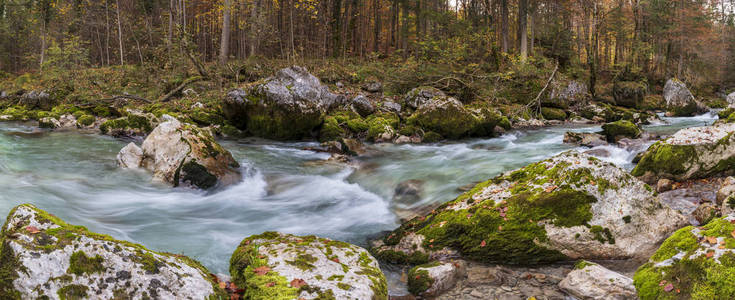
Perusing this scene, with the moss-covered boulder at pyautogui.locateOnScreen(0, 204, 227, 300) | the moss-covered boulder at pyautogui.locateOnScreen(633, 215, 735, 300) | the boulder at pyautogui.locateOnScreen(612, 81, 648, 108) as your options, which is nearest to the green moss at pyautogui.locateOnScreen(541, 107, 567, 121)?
the boulder at pyautogui.locateOnScreen(612, 81, 648, 108)

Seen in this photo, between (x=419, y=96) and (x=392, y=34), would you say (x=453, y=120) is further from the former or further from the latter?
(x=392, y=34)

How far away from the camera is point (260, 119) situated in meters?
13.3

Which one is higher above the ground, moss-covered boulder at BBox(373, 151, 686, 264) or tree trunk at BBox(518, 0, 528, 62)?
tree trunk at BBox(518, 0, 528, 62)

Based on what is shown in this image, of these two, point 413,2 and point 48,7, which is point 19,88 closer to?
point 48,7

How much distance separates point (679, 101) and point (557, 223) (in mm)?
23691

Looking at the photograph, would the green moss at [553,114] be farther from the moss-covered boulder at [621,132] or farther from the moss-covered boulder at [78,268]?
the moss-covered boulder at [78,268]

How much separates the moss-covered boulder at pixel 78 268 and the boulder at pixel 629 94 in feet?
87.7

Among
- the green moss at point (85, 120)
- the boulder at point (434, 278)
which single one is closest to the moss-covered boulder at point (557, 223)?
the boulder at point (434, 278)

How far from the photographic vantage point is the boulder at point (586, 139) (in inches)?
441

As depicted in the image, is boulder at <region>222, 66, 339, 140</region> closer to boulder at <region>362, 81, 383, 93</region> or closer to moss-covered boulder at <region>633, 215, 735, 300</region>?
boulder at <region>362, 81, 383, 93</region>

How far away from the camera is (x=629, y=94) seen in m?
23.7

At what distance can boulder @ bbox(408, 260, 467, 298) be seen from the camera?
394 centimetres

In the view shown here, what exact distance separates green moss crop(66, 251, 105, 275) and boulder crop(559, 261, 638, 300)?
3.97m

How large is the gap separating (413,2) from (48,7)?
27.9 metres
